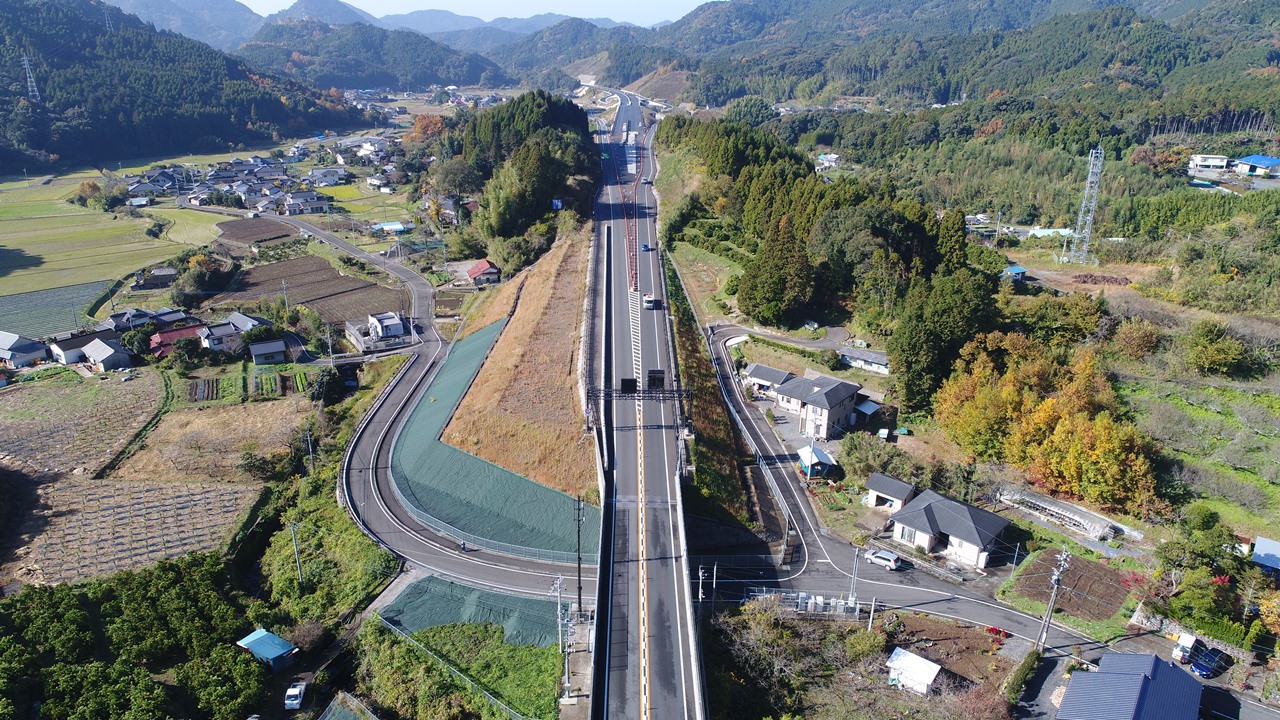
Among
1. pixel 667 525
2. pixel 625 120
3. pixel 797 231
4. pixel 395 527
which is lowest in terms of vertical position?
pixel 395 527

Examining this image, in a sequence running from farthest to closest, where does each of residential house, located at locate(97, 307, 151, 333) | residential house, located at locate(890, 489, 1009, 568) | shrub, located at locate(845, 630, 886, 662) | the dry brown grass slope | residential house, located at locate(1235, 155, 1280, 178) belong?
residential house, located at locate(1235, 155, 1280, 178) → residential house, located at locate(97, 307, 151, 333) → the dry brown grass slope → residential house, located at locate(890, 489, 1009, 568) → shrub, located at locate(845, 630, 886, 662)

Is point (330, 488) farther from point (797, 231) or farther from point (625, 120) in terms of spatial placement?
point (625, 120)

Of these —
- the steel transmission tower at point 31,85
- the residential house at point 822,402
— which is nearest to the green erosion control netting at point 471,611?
the residential house at point 822,402

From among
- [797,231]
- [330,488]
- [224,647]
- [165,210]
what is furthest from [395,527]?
[165,210]

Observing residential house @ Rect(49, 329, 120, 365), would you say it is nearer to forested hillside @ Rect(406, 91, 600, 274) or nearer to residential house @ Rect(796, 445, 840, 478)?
forested hillside @ Rect(406, 91, 600, 274)

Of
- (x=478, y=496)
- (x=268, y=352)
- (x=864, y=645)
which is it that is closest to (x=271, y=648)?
(x=478, y=496)

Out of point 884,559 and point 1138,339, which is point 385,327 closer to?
point 884,559

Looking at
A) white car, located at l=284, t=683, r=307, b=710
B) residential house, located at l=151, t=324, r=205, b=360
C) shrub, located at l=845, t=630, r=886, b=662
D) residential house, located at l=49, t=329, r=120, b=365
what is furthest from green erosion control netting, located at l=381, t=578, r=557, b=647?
residential house, located at l=49, t=329, r=120, b=365
